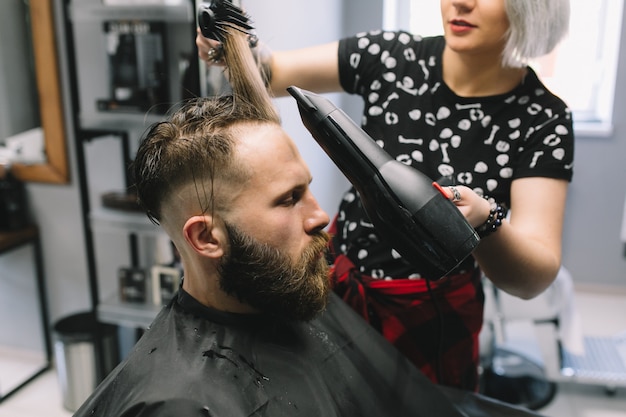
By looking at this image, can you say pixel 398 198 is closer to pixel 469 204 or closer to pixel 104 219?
pixel 469 204

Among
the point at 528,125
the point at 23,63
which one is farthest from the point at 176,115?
the point at 23,63

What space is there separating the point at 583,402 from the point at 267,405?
2.06 metres

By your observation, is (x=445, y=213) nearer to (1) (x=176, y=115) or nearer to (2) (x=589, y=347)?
(1) (x=176, y=115)

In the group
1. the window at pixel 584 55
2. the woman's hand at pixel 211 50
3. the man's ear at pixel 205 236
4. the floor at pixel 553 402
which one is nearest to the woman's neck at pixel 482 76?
the woman's hand at pixel 211 50

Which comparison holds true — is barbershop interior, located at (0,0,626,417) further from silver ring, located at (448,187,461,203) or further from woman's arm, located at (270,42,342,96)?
silver ring, located at (448,187,461,203)

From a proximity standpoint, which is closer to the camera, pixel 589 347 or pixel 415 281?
pixel 415 281

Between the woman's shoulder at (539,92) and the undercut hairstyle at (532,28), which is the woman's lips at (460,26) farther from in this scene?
the woman's shoulder at (539,92)

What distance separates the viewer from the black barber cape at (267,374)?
88 cm

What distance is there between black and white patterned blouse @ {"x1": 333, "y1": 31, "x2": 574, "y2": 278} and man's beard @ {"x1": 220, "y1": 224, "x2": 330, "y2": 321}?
0.79 ft

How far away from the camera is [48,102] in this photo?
2445 mm

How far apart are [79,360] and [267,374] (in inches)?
67.3

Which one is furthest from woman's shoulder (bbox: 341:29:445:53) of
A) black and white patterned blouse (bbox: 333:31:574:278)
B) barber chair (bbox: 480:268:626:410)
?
barber chair (bbox: 480:268:626:410)

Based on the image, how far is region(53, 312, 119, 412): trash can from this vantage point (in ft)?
7.92

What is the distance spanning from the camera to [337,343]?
1.20 meters
